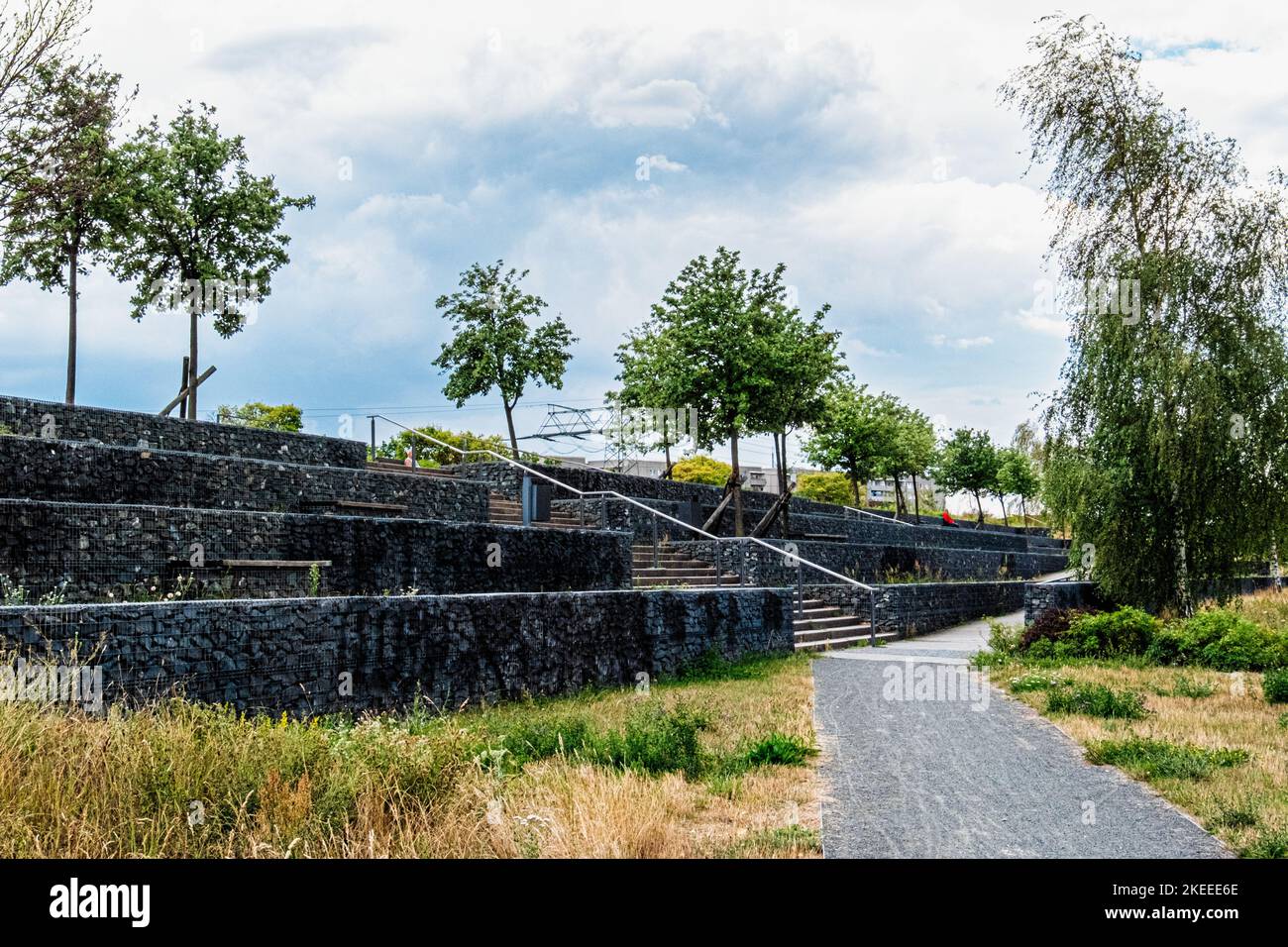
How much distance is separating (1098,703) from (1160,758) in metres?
2.58

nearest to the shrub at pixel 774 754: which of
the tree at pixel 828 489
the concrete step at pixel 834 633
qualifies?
the concrete step at pixel 834 633

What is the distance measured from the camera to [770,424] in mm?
25891

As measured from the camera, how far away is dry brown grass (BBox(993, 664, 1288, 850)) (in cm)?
620

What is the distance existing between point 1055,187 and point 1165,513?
6.20 m

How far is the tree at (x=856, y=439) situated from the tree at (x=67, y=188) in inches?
973

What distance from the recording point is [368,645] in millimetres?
9344

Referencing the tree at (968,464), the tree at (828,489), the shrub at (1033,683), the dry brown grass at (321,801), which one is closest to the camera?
the dry brown grass at (321,801)

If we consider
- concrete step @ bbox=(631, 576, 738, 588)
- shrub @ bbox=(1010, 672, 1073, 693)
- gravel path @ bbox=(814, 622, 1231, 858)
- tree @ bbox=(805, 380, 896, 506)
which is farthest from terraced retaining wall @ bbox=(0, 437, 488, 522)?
tree @ bbox=(805, 380, 896, 506)

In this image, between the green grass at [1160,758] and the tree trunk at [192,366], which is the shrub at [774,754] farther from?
the tree trunk at [192,366]

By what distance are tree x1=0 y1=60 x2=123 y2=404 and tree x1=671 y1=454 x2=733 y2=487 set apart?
1247 inches

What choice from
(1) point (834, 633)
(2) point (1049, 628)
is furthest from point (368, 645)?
(1) point (834, 633)

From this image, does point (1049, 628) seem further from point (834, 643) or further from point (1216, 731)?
point (1216, 731)

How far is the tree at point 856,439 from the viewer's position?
1511 inches
